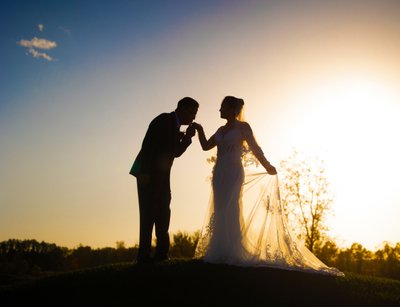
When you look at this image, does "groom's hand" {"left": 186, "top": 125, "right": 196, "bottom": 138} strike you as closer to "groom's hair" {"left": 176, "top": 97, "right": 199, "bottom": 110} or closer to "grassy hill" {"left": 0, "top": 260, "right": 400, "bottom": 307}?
"groom's hair" {"left": 176, "top": 97, "right": 199, "bottom": 110}

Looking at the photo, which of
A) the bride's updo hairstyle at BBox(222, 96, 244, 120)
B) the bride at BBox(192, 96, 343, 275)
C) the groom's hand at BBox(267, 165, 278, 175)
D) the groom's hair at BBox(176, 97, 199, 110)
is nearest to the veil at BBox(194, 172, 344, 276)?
the bride at BBox(192, 96, 343, 275)

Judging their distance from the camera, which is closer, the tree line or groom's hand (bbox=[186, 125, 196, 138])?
groom's hand (bbox=[186, 125, 196, 138])

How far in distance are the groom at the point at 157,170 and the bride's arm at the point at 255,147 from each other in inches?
60.2

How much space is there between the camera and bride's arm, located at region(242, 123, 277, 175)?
474 inches

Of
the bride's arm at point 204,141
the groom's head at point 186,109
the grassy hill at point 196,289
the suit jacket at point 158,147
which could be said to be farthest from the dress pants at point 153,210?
the bride's arm at point 204,141

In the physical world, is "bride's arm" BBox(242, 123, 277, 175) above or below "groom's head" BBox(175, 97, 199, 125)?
below

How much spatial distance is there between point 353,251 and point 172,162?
6127cm

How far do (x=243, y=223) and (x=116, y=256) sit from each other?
117663 millimetres

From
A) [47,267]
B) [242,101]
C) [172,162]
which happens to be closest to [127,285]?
[172,162]

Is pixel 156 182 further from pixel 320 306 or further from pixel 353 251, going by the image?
pixel 353 251

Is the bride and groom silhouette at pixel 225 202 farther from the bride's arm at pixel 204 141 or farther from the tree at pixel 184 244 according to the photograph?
the tree at pixel 184 244

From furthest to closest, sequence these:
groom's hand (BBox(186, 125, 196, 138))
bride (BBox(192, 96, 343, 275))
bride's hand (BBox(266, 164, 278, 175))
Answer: bride's hand (BBox(266, 164, 278, 175)), groom's hand (BBox(186, 125, 196, 138)), bride (BBox(192, 96, 343, 275))

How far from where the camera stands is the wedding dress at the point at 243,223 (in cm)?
1125

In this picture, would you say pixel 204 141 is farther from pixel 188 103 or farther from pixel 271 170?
pixel 271 170
